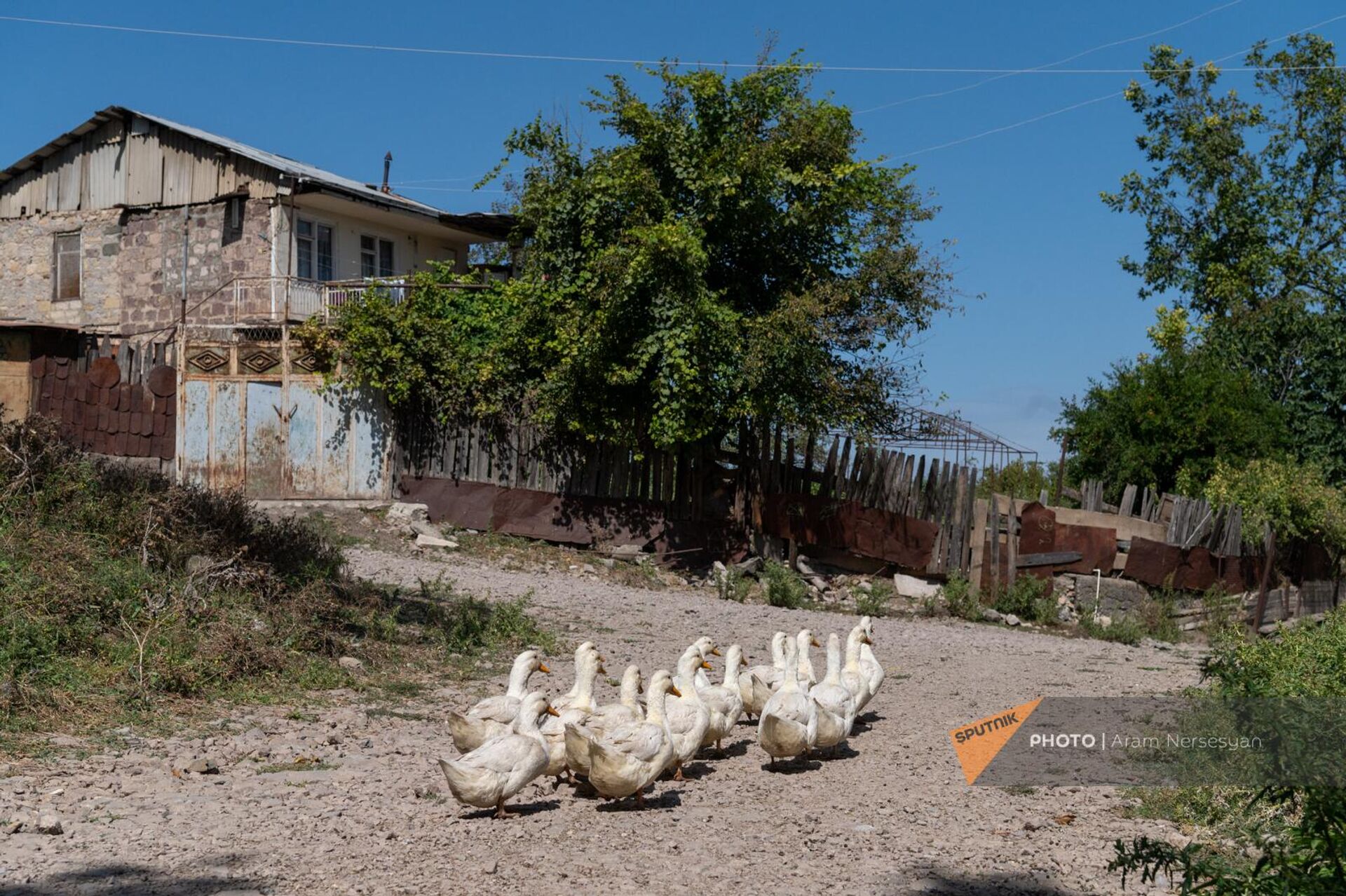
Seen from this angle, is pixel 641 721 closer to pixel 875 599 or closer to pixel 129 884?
pixel 129 884

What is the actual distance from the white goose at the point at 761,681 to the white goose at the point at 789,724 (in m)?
0.86

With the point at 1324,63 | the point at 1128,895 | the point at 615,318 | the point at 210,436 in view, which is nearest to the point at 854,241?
the point at 615,318

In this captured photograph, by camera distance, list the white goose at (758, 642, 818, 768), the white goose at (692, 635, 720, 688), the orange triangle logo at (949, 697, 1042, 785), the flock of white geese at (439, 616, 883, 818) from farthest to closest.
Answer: the white goose at (692, 635, 720, 688)
the orange triangle logo at (949, 697, 1042, 785)
the white goose at (758, 642, 818, 768)
the flock of white geese at (439, 616, 883, 818)

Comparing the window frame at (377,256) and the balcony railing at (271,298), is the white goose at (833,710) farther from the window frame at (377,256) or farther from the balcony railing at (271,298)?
the window frame at (377,256)

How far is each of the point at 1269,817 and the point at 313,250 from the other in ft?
79.0

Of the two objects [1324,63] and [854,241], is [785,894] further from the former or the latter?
[1324,63]

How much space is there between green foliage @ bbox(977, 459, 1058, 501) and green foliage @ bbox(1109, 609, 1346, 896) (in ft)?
28.6

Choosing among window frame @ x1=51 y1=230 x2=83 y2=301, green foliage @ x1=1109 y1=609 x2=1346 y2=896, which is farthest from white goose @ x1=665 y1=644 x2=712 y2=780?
window frame @ x1=51 y1=230 x2=83 y2=301

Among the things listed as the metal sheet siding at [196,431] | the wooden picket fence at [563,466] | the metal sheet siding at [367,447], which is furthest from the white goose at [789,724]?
the metal sheet siding at [196,431]

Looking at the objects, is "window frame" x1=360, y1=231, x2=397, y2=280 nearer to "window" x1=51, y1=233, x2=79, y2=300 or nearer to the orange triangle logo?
"window" x1=51, y1=233, x2=79, y2=300

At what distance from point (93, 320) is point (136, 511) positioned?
1858cm

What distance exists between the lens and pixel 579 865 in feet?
18.9

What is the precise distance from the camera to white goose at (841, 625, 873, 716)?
27.9 ft

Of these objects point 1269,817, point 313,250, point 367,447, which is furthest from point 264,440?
point 1269,817
